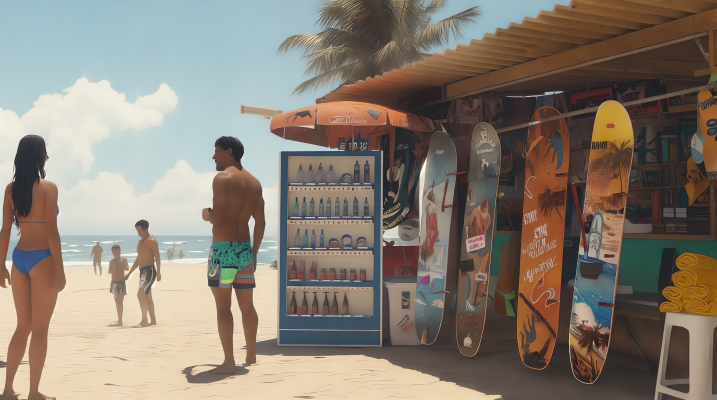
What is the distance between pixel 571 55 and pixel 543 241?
1776mm

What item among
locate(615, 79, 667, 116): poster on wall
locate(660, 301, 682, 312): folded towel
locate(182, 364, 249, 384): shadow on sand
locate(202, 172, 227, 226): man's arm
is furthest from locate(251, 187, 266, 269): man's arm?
locate(615, 79, 667, 116): poster on wall

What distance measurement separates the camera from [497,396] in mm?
4117

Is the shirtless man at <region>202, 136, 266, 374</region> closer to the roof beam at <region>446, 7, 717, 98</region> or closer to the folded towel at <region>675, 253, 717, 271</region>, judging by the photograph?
the roof beam at <region>446, 7, 717, 98</region>

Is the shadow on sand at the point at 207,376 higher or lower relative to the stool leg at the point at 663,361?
lower

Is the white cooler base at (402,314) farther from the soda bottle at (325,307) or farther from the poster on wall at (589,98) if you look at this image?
the poster on wall at (589,98)

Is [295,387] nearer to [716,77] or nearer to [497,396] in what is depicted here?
[497,396]

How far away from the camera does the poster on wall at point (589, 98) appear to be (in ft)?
20.9

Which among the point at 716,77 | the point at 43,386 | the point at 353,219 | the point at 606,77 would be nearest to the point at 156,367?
the point at 43,386

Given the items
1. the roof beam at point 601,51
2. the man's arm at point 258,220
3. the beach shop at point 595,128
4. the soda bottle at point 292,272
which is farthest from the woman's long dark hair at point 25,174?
the roof beam at point 601,51

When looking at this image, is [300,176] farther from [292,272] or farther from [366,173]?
[292,272]

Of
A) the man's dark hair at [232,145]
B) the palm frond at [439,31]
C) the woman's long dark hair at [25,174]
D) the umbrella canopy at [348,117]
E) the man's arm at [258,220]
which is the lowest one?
the man's arm at [258,220]

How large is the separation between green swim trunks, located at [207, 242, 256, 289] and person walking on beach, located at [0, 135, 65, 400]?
1.24 metres

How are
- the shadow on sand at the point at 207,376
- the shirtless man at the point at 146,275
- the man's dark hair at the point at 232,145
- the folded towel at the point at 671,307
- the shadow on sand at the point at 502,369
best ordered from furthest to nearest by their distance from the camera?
the shirtless man at the point at 146,275 < the man's dark hair at the point at 232,145 < the shadow on sand at the point at 207,376 < the shadow on sand at the point at 502,369 < the folded towel at the point at 671,307

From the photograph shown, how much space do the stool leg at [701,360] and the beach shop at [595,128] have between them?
0.02 meters
